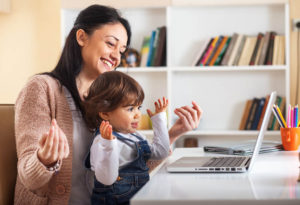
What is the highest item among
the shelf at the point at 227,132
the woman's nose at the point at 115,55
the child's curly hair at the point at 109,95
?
the woman's nose at the point at 115,55

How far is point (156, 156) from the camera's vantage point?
1543mm

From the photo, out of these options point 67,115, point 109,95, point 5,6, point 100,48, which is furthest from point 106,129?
point 5,6

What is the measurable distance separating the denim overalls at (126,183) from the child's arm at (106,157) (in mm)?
83

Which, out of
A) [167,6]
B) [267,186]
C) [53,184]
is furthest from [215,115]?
[267,186]

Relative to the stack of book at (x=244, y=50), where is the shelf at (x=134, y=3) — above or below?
above

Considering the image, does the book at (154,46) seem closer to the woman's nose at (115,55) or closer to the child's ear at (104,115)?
the woman's nose at (115,55)

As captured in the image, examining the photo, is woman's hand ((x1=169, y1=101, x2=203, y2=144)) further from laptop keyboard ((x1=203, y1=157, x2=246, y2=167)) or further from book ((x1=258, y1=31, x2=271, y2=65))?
book ((x1=258, y1=31, x2=271, y2=65))

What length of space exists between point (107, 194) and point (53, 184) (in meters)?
0.21

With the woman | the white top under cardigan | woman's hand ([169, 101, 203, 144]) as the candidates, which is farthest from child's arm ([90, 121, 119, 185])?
woman's hand ([169, 101, 203, 144])

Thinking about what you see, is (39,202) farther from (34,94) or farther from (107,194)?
(34,94)

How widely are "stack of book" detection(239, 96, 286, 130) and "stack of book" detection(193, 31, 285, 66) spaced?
0.28 m

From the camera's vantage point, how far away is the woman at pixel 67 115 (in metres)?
1.25

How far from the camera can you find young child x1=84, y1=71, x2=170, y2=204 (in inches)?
54.4

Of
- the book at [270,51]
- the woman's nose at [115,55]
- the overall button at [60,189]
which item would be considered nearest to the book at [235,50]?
the book at [270,51]
